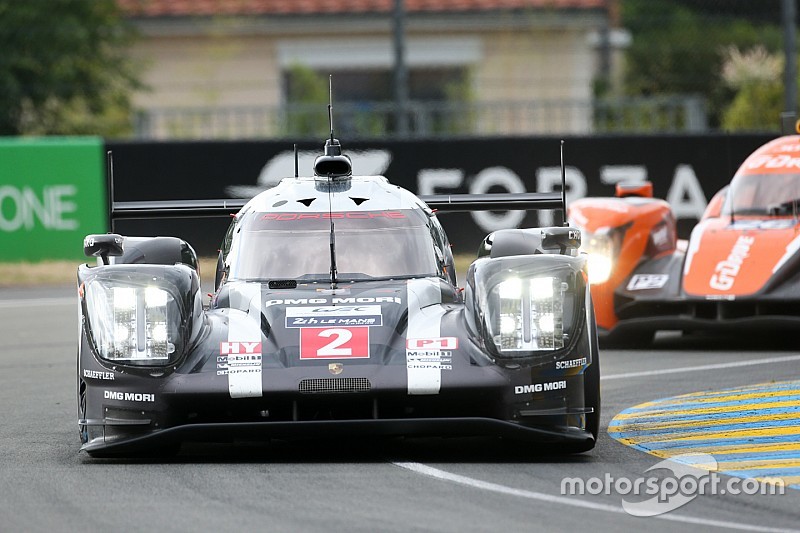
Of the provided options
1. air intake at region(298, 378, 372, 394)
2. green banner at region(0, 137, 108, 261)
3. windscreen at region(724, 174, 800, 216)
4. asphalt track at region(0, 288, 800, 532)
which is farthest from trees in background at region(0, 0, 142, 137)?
air intake at region(298, 378, 372, 394)

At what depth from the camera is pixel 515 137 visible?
19.1 metres

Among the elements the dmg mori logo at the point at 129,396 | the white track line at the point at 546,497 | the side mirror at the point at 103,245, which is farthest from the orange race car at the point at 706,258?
the dmg mori logo at the point at 129,396

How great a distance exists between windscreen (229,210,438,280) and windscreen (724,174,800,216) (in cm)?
469

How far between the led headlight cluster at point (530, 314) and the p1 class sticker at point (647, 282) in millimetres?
4733

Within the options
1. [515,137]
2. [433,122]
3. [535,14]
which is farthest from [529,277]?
[535,14]

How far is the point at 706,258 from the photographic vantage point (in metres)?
11.9

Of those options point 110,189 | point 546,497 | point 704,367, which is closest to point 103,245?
point 110,189

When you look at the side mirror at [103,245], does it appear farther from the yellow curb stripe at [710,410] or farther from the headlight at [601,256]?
the headlight at [601,256]

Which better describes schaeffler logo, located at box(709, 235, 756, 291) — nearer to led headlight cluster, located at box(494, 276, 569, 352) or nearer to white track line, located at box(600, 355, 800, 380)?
white track line, located at box(600, 355, 800, 380)

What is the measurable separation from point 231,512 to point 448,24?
70.6 ft

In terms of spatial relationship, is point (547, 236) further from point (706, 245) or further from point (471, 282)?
point (706, 245)

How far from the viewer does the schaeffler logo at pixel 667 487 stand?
6.16 m

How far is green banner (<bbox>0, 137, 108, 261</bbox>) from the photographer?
1903cm

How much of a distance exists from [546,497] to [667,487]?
0.53m
